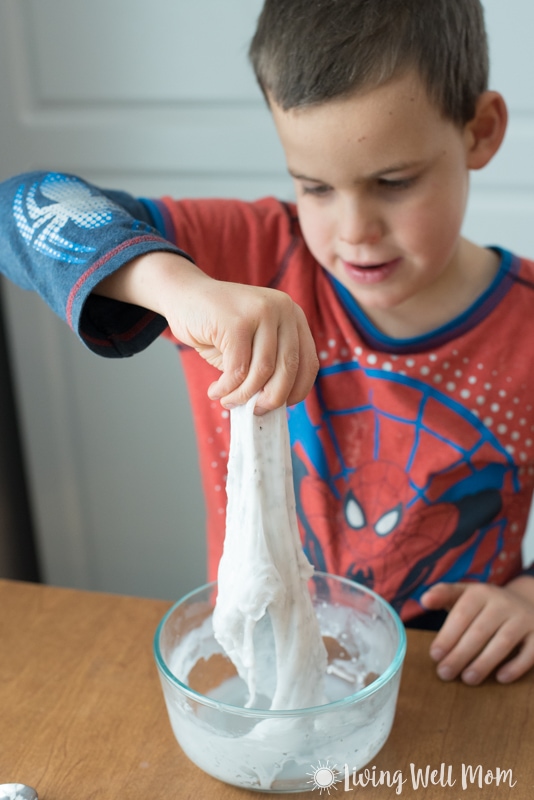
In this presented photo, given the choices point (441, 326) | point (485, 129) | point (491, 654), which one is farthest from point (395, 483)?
point (485, 129)

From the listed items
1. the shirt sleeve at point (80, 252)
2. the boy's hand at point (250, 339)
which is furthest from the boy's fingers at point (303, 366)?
the shirt sleeve at point (80, 252)

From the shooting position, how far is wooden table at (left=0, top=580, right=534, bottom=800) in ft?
2.16

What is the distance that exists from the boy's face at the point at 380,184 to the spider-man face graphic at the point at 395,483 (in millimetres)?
144

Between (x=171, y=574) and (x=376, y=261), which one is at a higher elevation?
(x=376, y=261)

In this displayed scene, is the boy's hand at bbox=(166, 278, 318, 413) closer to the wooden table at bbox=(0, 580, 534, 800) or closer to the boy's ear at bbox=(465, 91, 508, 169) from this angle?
the wooden table at bbox=(0, 580, 534, 800)

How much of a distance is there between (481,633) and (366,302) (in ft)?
1.21

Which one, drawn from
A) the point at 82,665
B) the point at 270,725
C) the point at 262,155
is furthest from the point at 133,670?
the point at 262,155

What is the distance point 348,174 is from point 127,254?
0.79ft

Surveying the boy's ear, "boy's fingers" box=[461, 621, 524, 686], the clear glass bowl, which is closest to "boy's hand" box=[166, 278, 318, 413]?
the clear glass bowl

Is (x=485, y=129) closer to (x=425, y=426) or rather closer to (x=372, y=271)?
(x=372, y=271)

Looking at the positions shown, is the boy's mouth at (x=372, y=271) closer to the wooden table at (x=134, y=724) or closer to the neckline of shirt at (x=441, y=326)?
the neckline of shirt at (x=441, y=326)

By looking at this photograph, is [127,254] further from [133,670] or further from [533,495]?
[533,495]

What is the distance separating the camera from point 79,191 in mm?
838

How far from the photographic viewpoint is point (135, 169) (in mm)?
1671
